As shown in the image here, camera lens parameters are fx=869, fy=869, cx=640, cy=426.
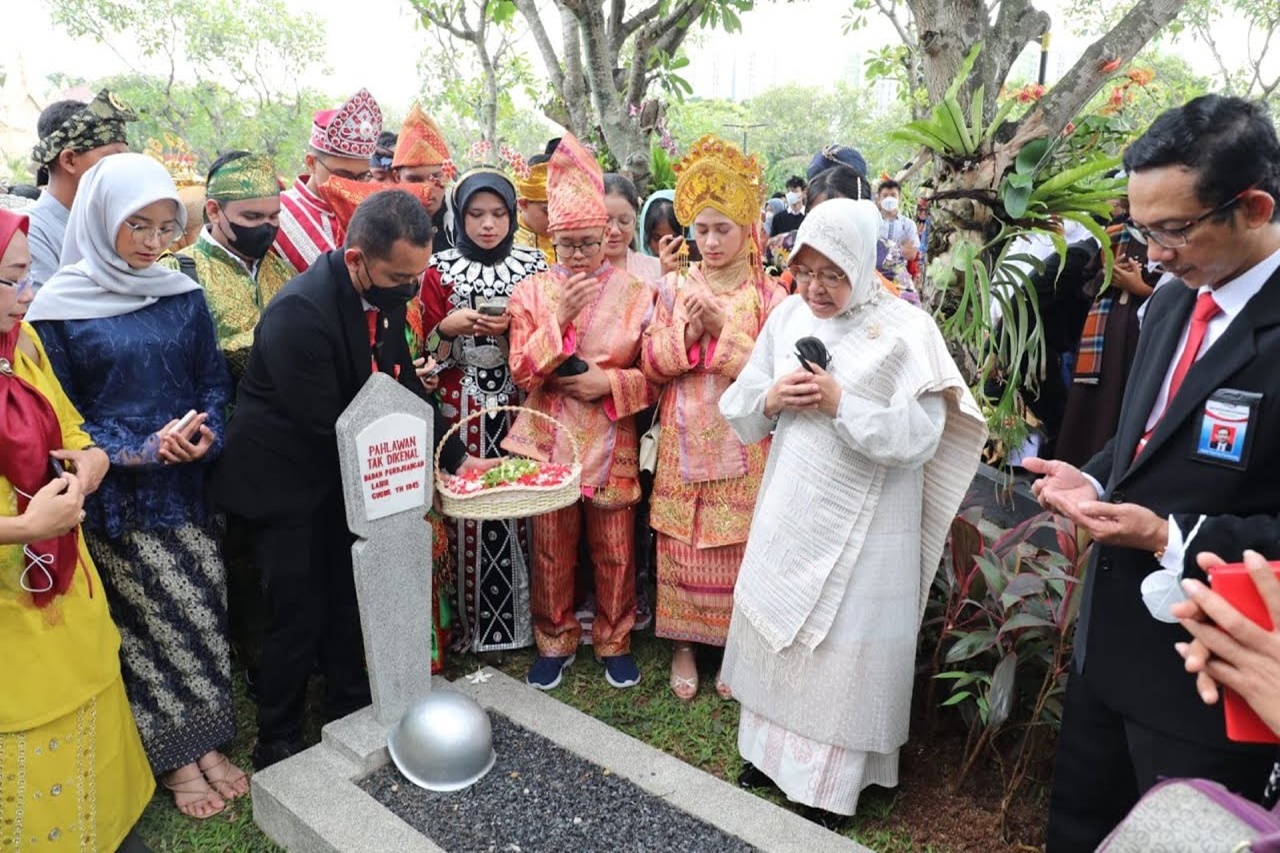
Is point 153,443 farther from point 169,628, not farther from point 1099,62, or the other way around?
point 1099,62

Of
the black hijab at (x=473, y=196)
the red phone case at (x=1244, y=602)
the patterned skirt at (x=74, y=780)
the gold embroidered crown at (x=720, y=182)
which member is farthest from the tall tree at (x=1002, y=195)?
the patterned skirt at (x=74, y=780)

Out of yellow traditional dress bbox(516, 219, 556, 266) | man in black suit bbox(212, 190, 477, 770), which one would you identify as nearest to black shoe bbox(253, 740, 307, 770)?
man in black suit bbox(212, 190, 477, 770)

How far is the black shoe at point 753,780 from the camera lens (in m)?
3.02

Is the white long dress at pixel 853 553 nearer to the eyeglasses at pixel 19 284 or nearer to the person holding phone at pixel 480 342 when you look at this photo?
the person holding phone at pixel 480 342

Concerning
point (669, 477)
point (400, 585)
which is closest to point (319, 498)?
point (400, 585)

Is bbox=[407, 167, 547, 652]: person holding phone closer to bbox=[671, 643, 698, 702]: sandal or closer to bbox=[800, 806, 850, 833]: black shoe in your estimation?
bbox=[671, 643, 698, 702]: sandal

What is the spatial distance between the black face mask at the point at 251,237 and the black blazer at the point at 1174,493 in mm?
3050

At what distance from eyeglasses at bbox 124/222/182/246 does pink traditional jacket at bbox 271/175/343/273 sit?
Answer: 72cm

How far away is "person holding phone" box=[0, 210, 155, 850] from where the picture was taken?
2209 millimetres

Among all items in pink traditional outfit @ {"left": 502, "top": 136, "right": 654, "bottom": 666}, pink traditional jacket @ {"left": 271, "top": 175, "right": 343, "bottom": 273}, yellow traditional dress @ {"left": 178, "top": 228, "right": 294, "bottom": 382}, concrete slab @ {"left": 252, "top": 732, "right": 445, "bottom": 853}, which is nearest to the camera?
concrete slab @ {"left": 252, "top": 732, "right": 445, "bottom": 853}

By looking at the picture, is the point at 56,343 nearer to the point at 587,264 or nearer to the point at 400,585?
the point at 400,585

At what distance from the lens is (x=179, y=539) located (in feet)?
9.52

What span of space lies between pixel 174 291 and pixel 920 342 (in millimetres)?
2374

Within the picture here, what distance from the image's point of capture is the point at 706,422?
3488 millimetres
